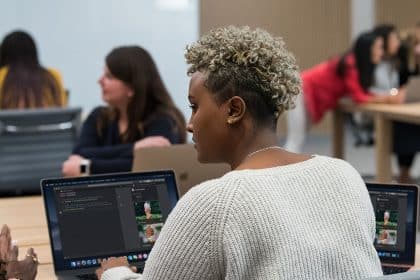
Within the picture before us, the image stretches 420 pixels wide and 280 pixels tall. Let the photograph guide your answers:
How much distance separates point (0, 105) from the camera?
4590 mm

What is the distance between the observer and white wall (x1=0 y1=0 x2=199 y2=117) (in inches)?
234

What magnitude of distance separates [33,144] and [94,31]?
2142 mm

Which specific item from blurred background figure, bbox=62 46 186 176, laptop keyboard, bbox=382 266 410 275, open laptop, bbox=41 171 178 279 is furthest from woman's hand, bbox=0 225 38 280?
blurred background figure, bbox=62 46 186 176

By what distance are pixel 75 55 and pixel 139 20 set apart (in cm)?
55

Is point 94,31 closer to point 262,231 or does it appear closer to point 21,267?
point 21,267

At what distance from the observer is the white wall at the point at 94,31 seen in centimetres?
594

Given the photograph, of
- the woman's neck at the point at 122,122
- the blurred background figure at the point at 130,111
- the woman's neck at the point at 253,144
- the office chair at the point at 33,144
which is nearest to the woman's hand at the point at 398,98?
the office chair at the point at 33,144

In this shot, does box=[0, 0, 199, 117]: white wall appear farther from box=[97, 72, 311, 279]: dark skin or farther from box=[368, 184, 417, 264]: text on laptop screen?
box=[97, 72, 311, 279]: dark skin

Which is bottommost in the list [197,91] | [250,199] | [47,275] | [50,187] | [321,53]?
[321,53]

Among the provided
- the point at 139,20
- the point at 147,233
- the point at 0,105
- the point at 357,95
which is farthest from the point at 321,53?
the point at 147,233

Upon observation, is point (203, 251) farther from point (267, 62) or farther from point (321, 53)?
point (321, 53)

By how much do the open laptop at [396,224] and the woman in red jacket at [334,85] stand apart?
13.9 ft

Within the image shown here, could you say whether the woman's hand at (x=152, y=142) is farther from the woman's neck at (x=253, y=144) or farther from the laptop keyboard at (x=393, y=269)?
the woman's neck at (x=253, y=144)

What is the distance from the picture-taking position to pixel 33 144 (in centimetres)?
403
